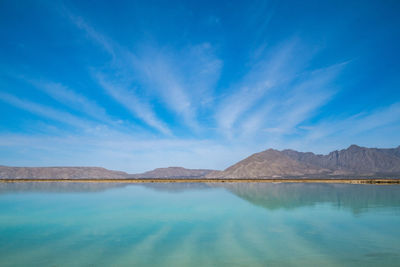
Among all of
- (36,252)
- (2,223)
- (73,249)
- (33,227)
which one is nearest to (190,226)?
(73,249)

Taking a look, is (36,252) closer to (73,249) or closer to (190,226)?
(73,249)

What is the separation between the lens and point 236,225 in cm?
1524

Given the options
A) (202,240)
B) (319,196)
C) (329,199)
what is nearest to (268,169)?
(319,196)

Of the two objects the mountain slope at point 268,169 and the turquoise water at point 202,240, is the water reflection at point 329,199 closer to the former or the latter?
the turquoise water at point 202,240

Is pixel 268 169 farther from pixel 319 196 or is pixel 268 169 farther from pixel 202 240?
pixel 202 240

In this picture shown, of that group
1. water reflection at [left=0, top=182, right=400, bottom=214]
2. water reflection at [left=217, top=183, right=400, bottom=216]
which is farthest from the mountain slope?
water reflection at [left=217, top=183, right=400, bottom=216]

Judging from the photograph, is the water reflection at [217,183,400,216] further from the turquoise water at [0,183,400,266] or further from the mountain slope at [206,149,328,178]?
the mountain slope at [206,149,328,178]

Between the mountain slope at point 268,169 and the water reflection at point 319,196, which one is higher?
the mountain slope at point 268,169

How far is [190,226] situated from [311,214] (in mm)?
10038

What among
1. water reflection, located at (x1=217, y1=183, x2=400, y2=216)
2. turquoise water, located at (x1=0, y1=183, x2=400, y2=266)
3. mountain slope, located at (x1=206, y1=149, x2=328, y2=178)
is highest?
mountain slope, located at (x1=206, y1=149, x2=328, y2=178)

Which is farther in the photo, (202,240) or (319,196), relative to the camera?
(319,196)

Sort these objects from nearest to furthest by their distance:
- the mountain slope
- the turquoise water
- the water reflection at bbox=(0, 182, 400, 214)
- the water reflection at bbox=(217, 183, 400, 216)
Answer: the turquoise water, the water reflection at bbox=(217, 183, 400, 216), the water reflection at bbox=(0, 182, 400, 214), the mountain slope

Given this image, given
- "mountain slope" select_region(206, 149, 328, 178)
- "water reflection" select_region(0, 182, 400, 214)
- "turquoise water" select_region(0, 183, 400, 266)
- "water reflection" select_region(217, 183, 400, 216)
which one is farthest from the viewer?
"mountain slope" select_region(206, 149, 328, 178)

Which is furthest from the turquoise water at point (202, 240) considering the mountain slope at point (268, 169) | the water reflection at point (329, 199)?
the mountain slope at point (268, 169)
